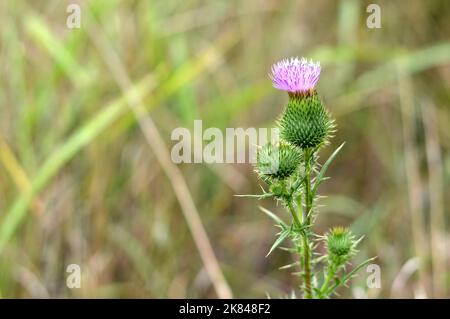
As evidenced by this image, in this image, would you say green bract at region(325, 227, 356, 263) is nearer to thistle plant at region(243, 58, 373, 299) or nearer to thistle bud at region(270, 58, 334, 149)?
thistle plant at region(243, 58, 373, 299)

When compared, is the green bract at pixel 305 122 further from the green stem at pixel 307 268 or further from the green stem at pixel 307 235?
the green stem at pixel 307 268

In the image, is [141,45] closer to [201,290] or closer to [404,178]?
[201,290]

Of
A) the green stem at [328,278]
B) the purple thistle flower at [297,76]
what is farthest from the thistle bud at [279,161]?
the green stem at [328,278]

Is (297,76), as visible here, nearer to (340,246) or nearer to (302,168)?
(302,168)

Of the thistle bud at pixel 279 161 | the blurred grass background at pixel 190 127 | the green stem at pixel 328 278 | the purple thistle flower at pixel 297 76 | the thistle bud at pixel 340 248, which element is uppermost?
the blurred grass background at pixel 190 127

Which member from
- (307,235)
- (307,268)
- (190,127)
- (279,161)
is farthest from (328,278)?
(190,127)

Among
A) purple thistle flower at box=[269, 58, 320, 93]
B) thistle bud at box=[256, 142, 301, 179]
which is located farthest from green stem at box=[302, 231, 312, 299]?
purple thistle flower at box=[269, 58, 320, 93]
